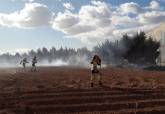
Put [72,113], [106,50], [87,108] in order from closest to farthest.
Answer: [72,113] < [87,108] < [106,50]

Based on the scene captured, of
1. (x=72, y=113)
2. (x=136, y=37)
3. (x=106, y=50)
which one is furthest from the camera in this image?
(x=106, y=50)

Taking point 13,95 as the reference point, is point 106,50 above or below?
above

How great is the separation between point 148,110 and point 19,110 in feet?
12.5

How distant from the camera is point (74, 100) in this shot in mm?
14055

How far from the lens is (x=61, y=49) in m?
150

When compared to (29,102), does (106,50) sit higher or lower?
higher

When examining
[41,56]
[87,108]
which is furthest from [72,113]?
[41,56]

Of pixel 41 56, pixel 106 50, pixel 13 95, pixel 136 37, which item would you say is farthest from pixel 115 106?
pixel 41 56

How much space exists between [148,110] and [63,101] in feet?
11.5

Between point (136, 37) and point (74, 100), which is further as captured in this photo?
point (136, 37)

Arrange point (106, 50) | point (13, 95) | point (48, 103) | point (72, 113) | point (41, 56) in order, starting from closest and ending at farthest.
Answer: point (72, 113) → point (48, 103) → point (13, 95) → point (106, 50) → point (41, 56)

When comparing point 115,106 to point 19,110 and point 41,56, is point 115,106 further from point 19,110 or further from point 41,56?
point 41,56

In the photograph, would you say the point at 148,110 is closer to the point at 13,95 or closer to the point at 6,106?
the point at 6,106

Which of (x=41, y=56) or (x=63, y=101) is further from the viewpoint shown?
(x=41, y=56)
